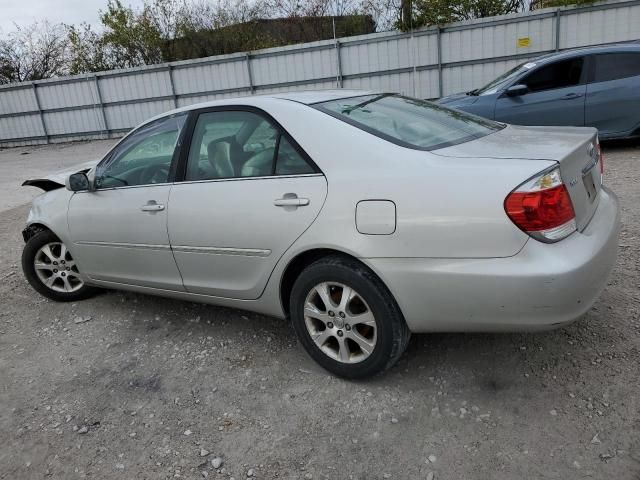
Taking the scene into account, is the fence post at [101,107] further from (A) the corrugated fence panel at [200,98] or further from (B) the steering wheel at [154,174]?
(B) the steering wheel at [154,174]

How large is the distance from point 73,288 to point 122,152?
131cm

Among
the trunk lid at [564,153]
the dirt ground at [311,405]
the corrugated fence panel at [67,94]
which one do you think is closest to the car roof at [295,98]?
the trunk lid at [564,153]

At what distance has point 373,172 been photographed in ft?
8.45

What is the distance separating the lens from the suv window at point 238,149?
2938 mm

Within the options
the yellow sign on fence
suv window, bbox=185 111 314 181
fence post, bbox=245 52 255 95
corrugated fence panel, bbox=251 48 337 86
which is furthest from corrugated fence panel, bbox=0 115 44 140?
suv window, bbox=185 111 314 181

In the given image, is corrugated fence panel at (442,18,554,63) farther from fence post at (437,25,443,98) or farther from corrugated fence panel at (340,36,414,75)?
corrugated fence panel at (340,36,414,75)

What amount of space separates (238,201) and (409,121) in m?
1.08

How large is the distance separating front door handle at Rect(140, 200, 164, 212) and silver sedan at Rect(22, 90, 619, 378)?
0.04 ft

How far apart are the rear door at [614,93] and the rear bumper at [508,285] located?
5.73 metres

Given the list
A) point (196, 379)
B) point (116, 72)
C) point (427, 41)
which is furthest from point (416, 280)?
point (116, 72)

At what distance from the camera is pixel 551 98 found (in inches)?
300

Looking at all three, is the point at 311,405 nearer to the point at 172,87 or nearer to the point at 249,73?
the point at 249,73

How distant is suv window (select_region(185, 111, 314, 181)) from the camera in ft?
9.64

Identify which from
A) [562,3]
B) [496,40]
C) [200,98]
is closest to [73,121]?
[200,98]
